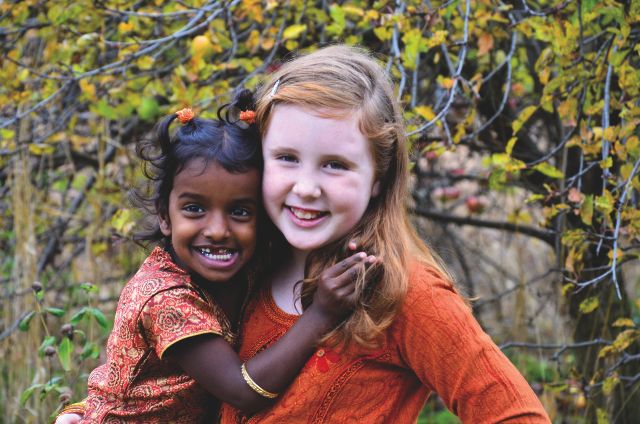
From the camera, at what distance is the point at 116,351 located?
177 cm

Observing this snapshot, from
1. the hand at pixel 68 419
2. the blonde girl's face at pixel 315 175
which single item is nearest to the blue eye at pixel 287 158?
the blonde girl's face at pixel 315 175

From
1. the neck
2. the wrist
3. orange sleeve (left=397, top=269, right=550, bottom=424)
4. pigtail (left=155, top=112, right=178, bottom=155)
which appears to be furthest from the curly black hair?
orange sleeve (left=397, top=269, right=550, bottom=424)

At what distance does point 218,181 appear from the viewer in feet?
5.57

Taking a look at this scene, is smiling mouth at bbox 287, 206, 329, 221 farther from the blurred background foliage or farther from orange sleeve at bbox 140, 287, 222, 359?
the blurred background foliage

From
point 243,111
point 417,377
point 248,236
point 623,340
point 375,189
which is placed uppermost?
point 243,111

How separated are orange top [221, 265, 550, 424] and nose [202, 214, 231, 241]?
23 centimetres

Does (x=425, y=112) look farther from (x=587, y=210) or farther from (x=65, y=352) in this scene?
(x=65, y=352)

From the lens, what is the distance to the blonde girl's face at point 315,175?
1.59 meters

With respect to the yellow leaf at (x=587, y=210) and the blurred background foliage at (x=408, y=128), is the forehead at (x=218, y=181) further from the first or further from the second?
the yellow leaf at (x=587, y=210)

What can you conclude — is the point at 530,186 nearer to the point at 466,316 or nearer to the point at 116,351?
the point at 466,316

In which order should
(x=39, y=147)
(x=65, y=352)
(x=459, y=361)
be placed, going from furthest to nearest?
(x=39, y=147) < (x=65, y=352) < (x=459, y=361)

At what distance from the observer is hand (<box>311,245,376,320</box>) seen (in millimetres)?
1556

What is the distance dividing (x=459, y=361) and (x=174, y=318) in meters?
0.57

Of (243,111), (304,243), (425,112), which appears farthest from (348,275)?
(425,112)
